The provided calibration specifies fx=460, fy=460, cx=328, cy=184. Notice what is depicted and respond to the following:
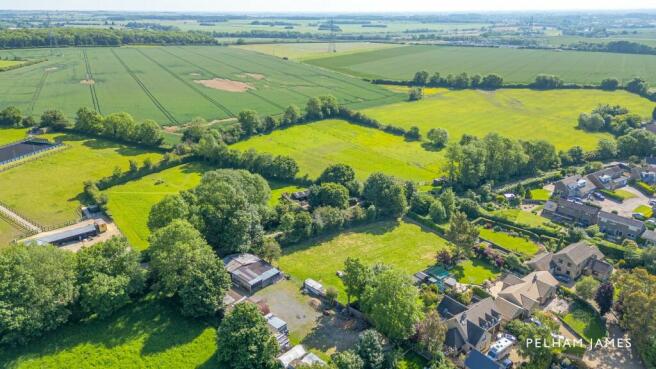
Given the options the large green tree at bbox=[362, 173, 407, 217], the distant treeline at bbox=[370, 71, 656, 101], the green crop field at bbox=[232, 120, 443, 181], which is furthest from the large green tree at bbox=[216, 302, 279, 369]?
the distant treeline at bbox=[370, 71, 656, 101]

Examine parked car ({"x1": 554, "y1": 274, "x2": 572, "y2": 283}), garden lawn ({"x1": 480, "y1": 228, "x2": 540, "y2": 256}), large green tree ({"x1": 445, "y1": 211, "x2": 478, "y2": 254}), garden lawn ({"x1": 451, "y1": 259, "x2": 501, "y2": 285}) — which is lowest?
parked car ({"x1": 554, "y1": 274, "x2": 572, "y2": 283})

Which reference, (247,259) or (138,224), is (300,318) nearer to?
(247,259)

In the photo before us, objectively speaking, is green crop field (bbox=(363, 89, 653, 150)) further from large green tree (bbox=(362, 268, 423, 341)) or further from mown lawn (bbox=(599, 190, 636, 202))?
large green tree (bbox=(362, 268, 423, 341))

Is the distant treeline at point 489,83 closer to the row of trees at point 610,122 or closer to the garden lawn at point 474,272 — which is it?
the row of trees at point 610,122

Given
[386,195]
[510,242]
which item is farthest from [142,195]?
[510,242]

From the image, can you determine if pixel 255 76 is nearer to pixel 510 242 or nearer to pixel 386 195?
pixel 386 195

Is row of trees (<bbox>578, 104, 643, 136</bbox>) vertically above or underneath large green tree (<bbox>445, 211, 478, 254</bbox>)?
above

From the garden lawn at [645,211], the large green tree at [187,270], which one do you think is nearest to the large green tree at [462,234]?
the large green tree at [187,270]

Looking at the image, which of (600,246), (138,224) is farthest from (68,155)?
(600,246)
